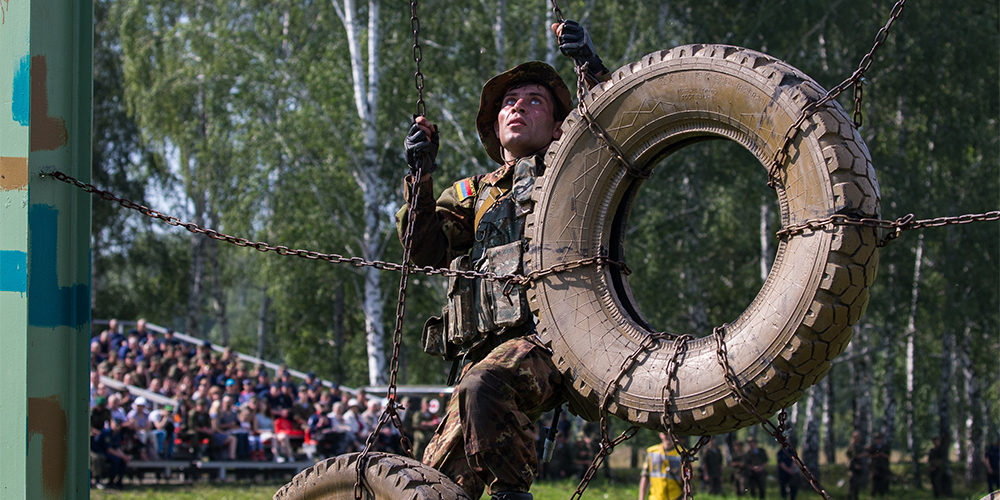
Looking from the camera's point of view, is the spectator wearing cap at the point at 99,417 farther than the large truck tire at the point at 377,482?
Yes

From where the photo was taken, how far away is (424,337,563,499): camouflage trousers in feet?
10.4

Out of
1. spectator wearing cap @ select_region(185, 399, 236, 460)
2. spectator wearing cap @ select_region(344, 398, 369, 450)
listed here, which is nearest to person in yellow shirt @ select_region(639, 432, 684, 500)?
spectator wearing cap @ select_region(344, 398, 369, 450)

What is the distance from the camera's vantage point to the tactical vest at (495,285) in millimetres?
3562

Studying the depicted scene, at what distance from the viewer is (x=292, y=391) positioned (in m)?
14.1

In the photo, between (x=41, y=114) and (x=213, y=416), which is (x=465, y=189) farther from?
(x=213, y=416)

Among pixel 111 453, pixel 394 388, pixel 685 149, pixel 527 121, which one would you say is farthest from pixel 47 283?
pixel 685 149

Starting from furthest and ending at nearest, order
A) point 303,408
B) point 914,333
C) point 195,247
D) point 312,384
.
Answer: point 195,247, point 914,333, point 312,384, point 303,408

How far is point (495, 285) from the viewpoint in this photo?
3.61 meters

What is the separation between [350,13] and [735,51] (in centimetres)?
1194

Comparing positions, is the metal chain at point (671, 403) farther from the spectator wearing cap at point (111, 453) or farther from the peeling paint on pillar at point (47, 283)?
the spectator wearing cap at point (111, 453)

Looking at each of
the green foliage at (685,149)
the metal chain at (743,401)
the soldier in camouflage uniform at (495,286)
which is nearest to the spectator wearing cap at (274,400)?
the green foliage at (685,149)

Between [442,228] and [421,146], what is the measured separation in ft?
1.68

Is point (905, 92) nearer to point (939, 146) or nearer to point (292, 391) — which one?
point (939, 146)

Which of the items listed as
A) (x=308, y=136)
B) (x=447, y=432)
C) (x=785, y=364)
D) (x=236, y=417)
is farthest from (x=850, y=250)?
(x=308, y=136)
